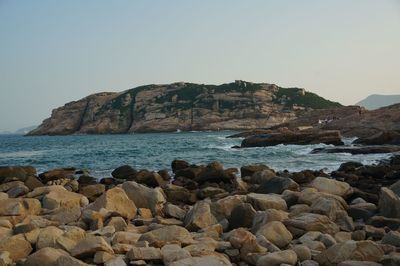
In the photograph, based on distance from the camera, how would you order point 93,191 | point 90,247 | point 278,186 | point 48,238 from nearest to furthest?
1. point 90,247
2. point 48,238
3. point 278,186
4. point 93,191

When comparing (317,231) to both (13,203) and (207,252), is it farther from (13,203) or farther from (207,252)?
(13,203)

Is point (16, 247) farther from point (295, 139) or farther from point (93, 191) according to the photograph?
point (295, 139)

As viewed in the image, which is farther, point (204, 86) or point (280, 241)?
point (204, 86)

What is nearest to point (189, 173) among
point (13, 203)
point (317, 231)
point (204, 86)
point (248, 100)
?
point (13, 203)

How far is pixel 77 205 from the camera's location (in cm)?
1193

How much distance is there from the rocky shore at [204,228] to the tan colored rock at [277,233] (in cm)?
2

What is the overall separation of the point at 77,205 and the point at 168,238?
182 inches

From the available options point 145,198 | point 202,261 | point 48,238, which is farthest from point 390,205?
point 48,238

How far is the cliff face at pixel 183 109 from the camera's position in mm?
136125

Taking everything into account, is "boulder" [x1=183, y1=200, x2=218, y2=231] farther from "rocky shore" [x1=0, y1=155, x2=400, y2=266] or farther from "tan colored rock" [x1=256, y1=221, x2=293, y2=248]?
"tan colored rock" [x1=256, y1=221, x2=293, y2=248]

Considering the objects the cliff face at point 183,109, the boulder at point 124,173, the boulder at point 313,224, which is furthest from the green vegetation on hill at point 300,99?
the boulder at point 313,224

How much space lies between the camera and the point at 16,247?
7871 millimetres

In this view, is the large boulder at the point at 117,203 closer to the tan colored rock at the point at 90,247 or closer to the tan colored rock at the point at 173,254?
the tan colored rock at the point at 90,247

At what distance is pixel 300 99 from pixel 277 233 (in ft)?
482
